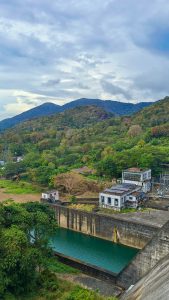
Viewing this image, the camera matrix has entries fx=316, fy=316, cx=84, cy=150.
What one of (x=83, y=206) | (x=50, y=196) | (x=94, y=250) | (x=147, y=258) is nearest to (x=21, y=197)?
(x=50, y=196)

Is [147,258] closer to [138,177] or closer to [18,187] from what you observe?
[138,177]

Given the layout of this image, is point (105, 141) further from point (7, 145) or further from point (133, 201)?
point (133, 201)

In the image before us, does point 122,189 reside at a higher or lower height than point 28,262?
higher

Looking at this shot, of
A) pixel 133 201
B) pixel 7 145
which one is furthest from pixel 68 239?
pixel 7 145

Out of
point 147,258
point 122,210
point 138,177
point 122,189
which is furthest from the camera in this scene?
point 138,177

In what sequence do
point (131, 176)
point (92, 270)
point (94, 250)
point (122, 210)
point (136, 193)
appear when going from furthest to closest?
point (131, 176) → point (136, 193) → point (122, 210) → point (94, 250) → point (92, 270)

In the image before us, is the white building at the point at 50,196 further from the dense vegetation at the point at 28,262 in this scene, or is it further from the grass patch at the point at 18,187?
the dense vegetation at the point at 28,262

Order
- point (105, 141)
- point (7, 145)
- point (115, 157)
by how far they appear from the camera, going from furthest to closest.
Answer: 1. point (7, 145)
2. point (105, 141)
3. point (115, 157)
